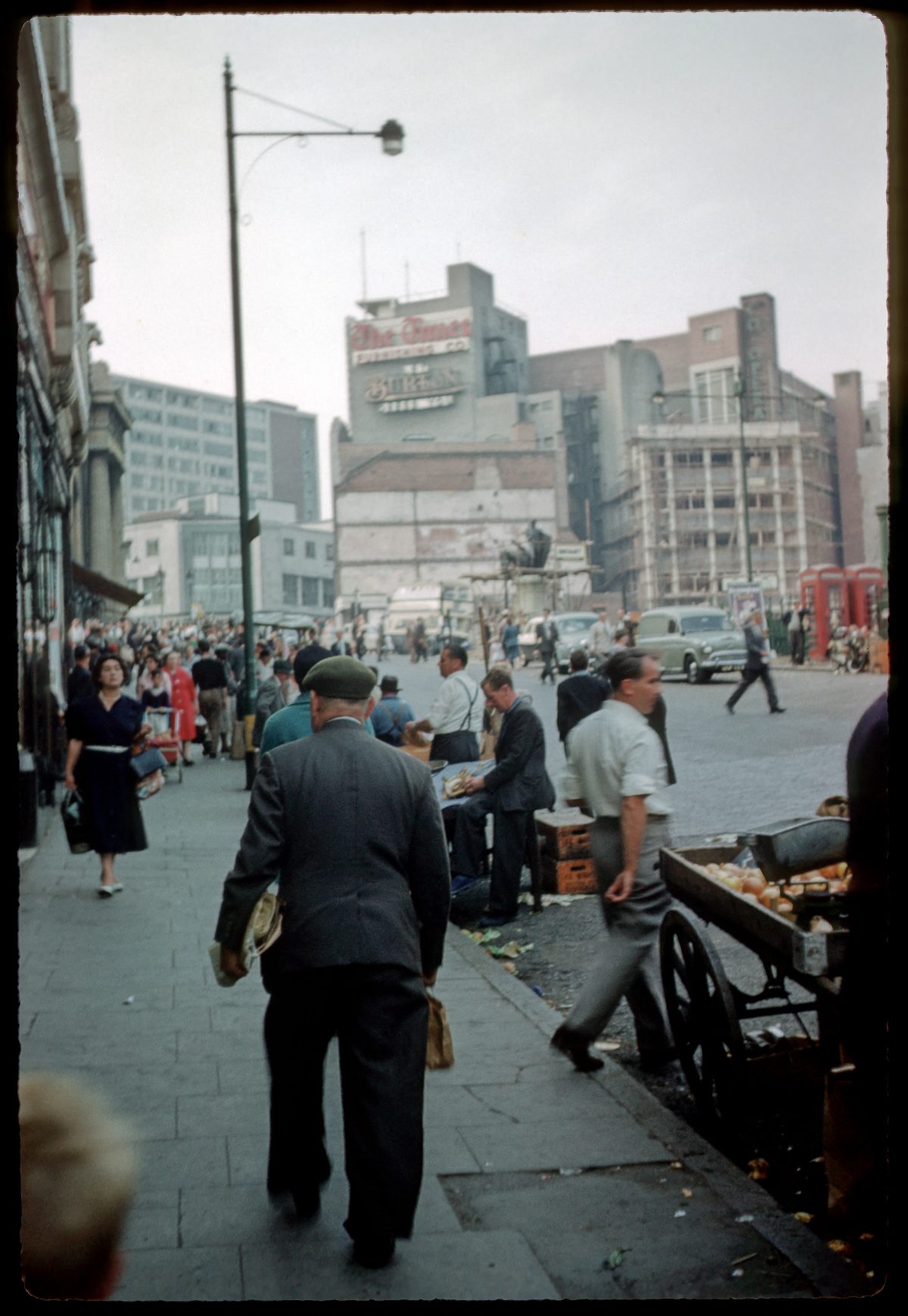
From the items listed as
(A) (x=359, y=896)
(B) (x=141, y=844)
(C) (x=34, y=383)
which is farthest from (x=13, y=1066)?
(C) (x=34, y=383)

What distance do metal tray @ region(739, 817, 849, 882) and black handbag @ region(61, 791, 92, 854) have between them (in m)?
5.90

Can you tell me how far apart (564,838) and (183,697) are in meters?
10.2

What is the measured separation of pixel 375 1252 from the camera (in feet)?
12.2

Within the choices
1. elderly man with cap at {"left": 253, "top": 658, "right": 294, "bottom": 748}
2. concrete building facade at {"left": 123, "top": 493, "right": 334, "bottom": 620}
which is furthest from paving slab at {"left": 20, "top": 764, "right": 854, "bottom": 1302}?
concrete building facade at {"left": 123, "top": 493, "right": 334, "bottom": 620}

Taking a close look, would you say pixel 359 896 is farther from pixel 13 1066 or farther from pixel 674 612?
pixel 674 612

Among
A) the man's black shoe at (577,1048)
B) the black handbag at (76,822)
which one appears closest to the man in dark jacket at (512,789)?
the black handbag at (76,822)

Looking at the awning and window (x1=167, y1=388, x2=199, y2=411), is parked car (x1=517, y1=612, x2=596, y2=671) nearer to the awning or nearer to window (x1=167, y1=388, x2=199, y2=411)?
the awning

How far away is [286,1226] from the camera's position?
4.04 m

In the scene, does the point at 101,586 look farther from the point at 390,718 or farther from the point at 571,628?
the point at 390,718

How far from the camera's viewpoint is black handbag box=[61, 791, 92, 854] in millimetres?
9305

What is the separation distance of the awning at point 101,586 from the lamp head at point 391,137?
24845 mm

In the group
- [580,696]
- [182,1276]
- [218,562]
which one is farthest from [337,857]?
[218,562]

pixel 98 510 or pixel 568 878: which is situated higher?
pixel 98 510

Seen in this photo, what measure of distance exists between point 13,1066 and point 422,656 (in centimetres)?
4940
